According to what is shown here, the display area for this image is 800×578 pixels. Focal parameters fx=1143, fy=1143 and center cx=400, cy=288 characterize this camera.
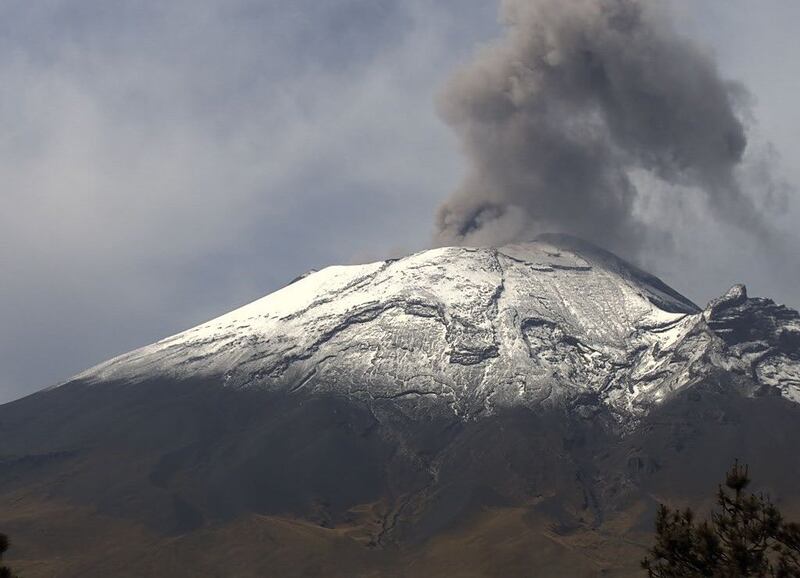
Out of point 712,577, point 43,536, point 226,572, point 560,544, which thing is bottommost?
point 712,577

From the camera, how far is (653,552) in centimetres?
3250

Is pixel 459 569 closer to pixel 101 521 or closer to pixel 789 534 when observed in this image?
pixel 101 521

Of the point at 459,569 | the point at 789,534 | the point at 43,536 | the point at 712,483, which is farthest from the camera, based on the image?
the point at 712,483

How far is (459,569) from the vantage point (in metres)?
173

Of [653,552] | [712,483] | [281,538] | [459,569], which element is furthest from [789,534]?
[712,483]

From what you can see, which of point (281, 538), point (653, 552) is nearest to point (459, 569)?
point (281, 538)

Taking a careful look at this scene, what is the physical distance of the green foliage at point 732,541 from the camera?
3039cm

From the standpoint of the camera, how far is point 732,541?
31.2m

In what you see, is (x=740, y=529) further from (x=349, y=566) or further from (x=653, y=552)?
(x=349, y=566)

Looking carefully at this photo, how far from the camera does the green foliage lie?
99.7ft

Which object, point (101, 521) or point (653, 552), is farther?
point (101, 521)

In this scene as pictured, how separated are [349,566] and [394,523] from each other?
21.3 metres

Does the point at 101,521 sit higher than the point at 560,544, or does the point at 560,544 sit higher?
the point at 101,521

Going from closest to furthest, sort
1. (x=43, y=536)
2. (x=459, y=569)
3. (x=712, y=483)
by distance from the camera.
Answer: (x=459, y=569)
(x=43, y=536)
(x=712, y=483)
